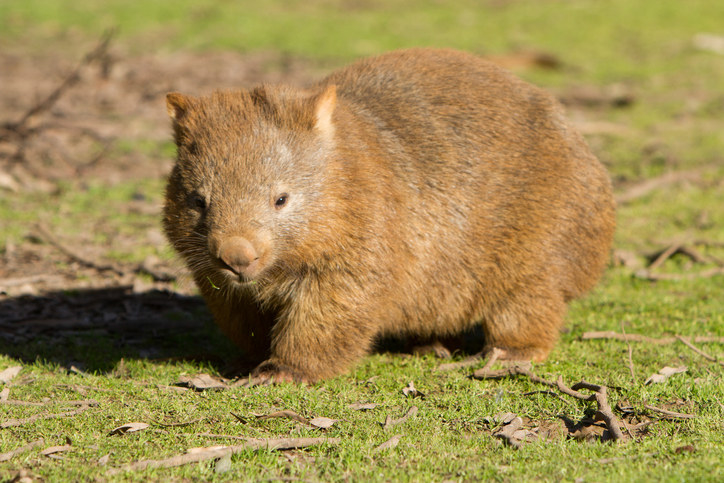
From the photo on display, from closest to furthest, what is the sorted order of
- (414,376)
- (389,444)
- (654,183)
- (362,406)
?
1. (389,444)
2. (362,406)
3. (414,376)
4. (654,183)

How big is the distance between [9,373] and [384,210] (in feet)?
7.32

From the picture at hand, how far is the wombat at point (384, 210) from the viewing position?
434 centimetres

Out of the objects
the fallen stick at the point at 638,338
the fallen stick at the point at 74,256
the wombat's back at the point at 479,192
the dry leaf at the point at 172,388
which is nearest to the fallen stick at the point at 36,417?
the dry leaf at the point at 172,388

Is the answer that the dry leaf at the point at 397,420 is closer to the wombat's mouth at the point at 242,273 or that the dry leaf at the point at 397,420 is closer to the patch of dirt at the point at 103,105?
the wombat's mouth at the point at 242,273

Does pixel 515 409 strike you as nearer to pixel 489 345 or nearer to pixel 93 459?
pixel 489 345

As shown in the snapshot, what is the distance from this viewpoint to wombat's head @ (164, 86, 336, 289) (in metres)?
4.16

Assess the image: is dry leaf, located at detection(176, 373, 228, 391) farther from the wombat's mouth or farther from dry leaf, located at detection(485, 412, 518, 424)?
dry leaf, located at detection(485, 412, 518, 424)

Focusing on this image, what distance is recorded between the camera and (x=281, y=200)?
14.2 feet

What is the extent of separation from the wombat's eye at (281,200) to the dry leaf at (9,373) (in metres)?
1.77

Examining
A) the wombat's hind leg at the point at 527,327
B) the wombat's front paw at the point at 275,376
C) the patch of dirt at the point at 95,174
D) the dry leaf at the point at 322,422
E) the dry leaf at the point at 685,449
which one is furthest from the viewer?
the patch of dirt at the point at 95,174

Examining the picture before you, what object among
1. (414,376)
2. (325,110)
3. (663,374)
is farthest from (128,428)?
(663,374)

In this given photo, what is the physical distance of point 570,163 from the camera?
526cm

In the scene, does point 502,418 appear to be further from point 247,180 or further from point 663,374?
point 247,180

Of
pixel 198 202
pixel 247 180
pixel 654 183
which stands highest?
pixel 247 180
